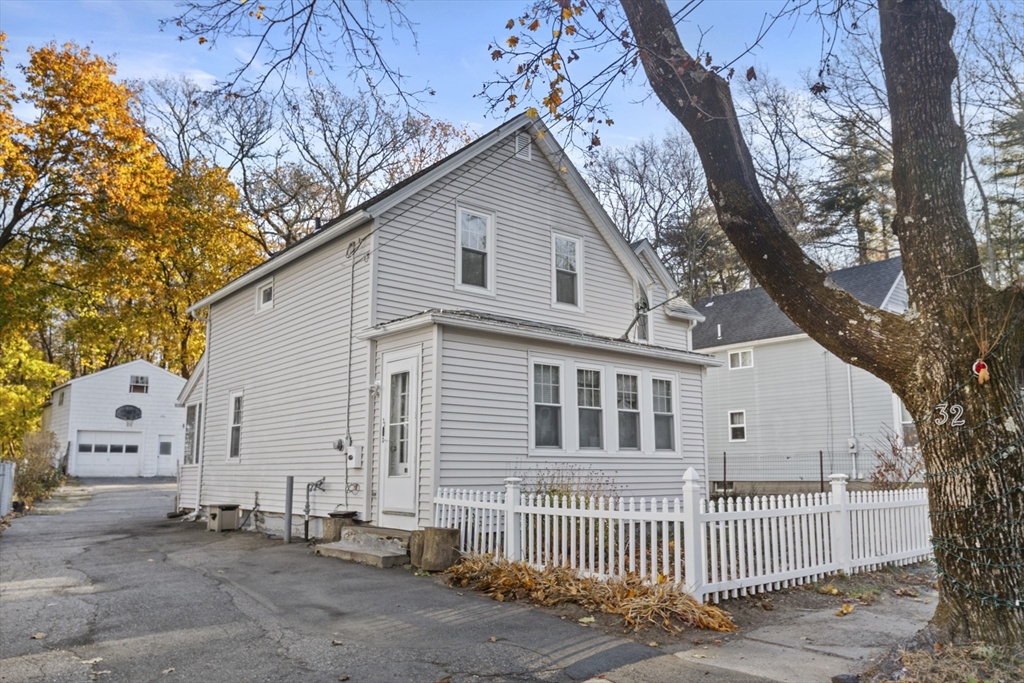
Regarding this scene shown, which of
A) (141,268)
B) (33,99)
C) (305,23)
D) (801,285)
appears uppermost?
(33,99)

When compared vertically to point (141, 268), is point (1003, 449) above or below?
below

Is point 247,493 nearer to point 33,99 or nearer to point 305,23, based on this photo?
point 305,23

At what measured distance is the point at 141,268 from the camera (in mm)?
23281

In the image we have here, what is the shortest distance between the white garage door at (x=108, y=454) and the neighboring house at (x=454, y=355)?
23128 mm

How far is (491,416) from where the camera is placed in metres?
11.4

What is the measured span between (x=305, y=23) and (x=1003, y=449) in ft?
20.5

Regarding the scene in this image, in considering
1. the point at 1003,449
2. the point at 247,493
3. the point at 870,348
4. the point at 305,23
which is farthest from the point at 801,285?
the point at 247,493

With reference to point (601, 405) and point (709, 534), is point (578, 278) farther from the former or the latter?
point (709, 534)

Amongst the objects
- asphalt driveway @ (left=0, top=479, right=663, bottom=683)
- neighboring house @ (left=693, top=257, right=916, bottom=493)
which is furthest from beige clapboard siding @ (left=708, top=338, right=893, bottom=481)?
asphalt driveway @ (left=0, top=479, right=663, bottom=683)

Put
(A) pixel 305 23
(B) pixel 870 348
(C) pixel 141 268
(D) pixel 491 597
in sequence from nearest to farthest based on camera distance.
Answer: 1. (B) pixel 870 348
2. (A) pixel 305 23
3. (D) pixel 491 597
4. (C) pixel 141 268

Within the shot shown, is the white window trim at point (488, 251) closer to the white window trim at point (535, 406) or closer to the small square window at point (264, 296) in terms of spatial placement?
the white window trim at point (535, 406)

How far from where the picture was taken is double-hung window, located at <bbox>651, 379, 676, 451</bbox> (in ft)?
46.6

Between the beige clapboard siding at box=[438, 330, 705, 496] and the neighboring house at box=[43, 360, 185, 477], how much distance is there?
29.3 m

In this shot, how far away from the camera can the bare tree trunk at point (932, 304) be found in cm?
491
